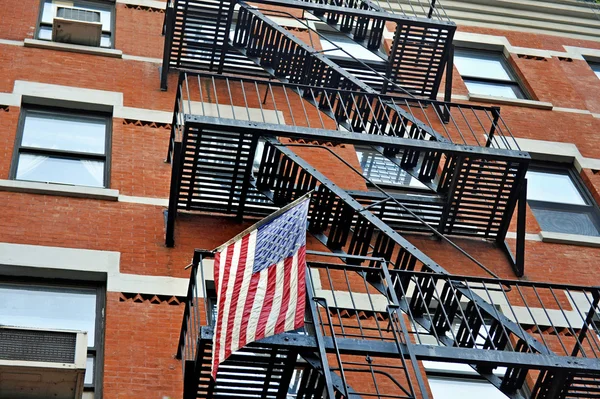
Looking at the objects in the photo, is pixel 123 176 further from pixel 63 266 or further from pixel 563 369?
pixel 563 369

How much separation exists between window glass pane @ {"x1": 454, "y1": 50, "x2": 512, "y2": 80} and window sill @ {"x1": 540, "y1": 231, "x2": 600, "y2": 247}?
16.3ft

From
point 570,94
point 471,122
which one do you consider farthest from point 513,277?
point 570,94

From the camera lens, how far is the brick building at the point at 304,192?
15.7m

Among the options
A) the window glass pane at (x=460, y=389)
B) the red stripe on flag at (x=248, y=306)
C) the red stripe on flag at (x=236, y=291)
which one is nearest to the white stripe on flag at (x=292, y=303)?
the red stripe on flag at (x=248, y=306)

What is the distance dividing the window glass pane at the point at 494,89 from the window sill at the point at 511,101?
0.58 m

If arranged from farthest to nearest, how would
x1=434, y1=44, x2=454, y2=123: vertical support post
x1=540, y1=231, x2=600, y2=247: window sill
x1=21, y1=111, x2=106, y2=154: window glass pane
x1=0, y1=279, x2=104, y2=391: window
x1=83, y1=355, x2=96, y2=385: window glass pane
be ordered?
x1=434, y1=44, x2=454, y2=123: vertical support post
x1=540, y1=231, x2=600, y2=247: window sill
x1=21, y1=111, x2=106, y2=154: window glass pane
x1=0, y1=279, x2=104, y2=391: window
x1=83, y1=355, x2=96, y2=385: window glass pane

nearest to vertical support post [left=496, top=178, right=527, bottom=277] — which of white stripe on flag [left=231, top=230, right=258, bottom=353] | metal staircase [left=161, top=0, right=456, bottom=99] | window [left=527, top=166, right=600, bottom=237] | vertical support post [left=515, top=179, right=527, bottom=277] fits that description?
vertical support post [left=515, top=179, right=527, bottom=277]

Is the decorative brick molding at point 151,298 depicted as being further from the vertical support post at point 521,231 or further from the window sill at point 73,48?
the window sill at point 73,48

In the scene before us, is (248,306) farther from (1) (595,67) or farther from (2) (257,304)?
(1) (595,67)

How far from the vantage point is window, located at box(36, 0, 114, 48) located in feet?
73.9

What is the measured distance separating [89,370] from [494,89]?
37.8 feet

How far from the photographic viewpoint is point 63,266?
1739cm

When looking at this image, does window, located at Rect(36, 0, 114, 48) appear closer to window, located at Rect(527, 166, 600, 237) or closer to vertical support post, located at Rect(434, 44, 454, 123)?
vertical support post, located at Rect(434, 44, 454, 123)

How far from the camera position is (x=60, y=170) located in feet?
63.9
